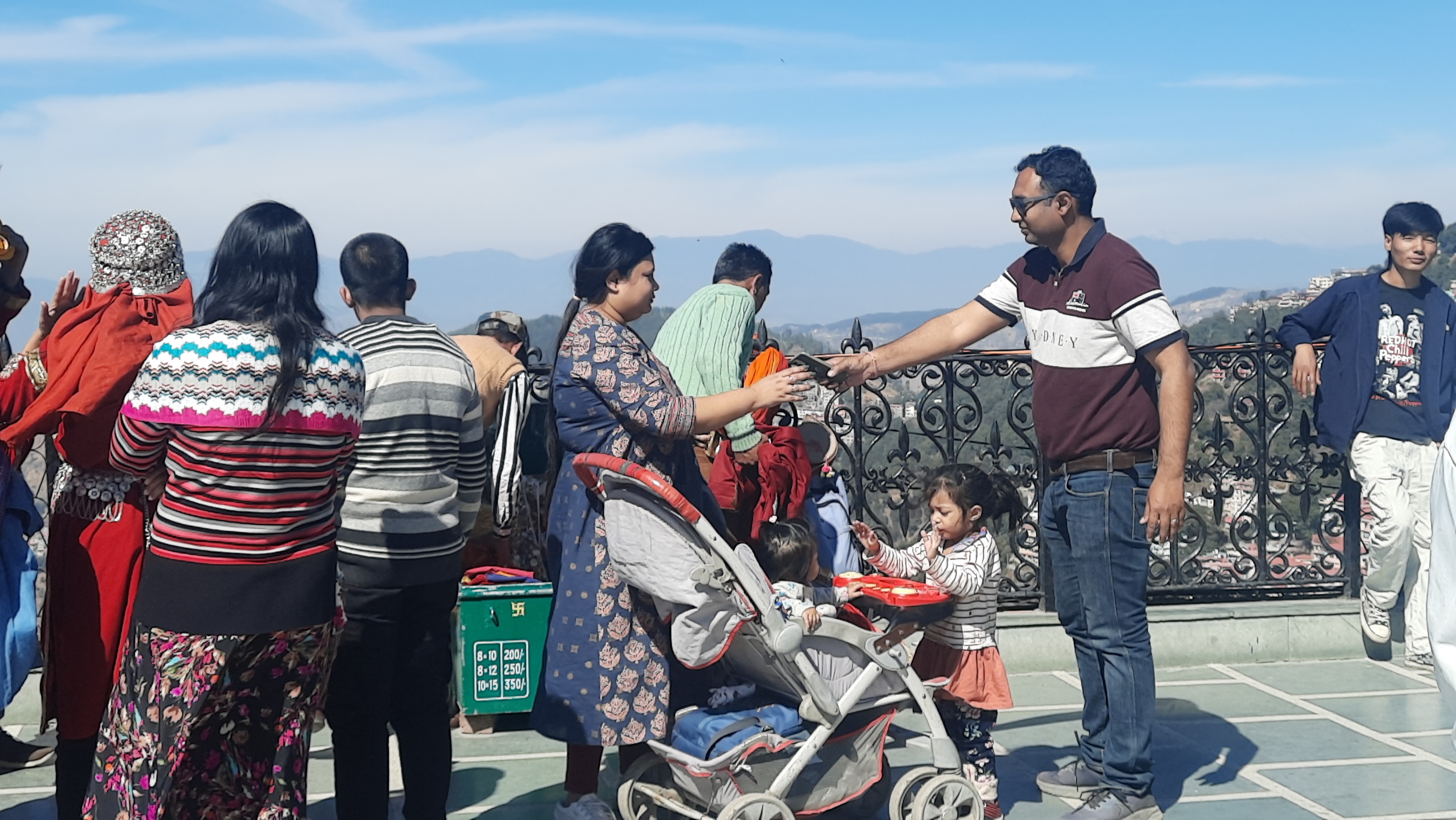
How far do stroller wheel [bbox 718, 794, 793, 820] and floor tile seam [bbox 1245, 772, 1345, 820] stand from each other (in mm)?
1883

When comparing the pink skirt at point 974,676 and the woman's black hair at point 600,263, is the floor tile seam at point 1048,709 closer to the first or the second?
the pink skirt at point 974,676

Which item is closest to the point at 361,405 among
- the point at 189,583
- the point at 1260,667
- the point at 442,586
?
the point at 189,583

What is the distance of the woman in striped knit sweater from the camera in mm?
3094

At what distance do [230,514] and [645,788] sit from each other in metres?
1.82

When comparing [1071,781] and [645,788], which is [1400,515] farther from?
[645,788]

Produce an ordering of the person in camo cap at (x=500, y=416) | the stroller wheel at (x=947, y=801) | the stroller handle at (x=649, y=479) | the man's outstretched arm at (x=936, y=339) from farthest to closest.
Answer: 1. the man's outstretched arm at (x=936, y=339)
2. the person in camo cap at (x=500, y=416)
3. the stroller wheel at (x=947, y=801)
4. the stroller handle at (x=649, y=479)

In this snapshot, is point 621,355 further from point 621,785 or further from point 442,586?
point 621,785

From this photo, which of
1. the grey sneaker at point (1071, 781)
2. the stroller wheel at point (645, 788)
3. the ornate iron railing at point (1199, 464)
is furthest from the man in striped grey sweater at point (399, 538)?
the ornate iron railing at point (1199, 464)

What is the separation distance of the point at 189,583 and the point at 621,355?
60.9 inches

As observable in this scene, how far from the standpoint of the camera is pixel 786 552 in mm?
4930

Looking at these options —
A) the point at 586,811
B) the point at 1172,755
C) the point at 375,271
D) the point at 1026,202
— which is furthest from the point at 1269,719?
the point at 375,271

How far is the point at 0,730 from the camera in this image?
530cm

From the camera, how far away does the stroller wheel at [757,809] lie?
4.04 m

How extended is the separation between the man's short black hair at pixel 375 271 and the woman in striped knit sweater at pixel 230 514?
0.71 m
